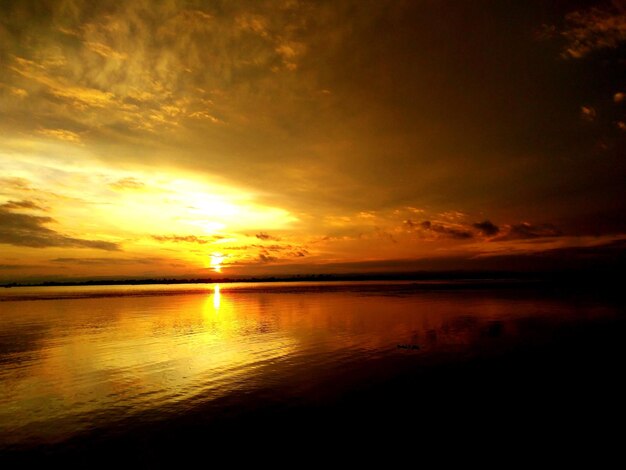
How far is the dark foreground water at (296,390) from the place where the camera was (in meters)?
13.3

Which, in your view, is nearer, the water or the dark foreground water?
the dark foreground water

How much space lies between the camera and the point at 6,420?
595 inches

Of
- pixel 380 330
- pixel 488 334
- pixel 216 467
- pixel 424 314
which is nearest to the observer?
pixel 216 467

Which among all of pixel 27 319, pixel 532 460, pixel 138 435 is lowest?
pixel 532 460

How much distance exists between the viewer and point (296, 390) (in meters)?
18.5

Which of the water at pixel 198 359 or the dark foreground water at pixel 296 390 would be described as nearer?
the dark foreground water at pixel 296 390

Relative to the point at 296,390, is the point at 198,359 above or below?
above

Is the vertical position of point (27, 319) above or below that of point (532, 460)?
above

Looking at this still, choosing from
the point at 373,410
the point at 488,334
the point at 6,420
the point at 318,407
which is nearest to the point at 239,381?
the point at 318,407

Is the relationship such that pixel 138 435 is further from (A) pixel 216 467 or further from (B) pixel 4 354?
(B) pixel 4 354

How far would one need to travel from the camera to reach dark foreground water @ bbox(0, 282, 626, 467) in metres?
13.3

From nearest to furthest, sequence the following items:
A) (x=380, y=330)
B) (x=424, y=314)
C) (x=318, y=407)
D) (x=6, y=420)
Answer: (x=6, y=420) < (x=318, y=407) < (x=380, y=330) < (x=424, y=314)

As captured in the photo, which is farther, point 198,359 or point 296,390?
point 198,359

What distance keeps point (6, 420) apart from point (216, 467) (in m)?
10.2
